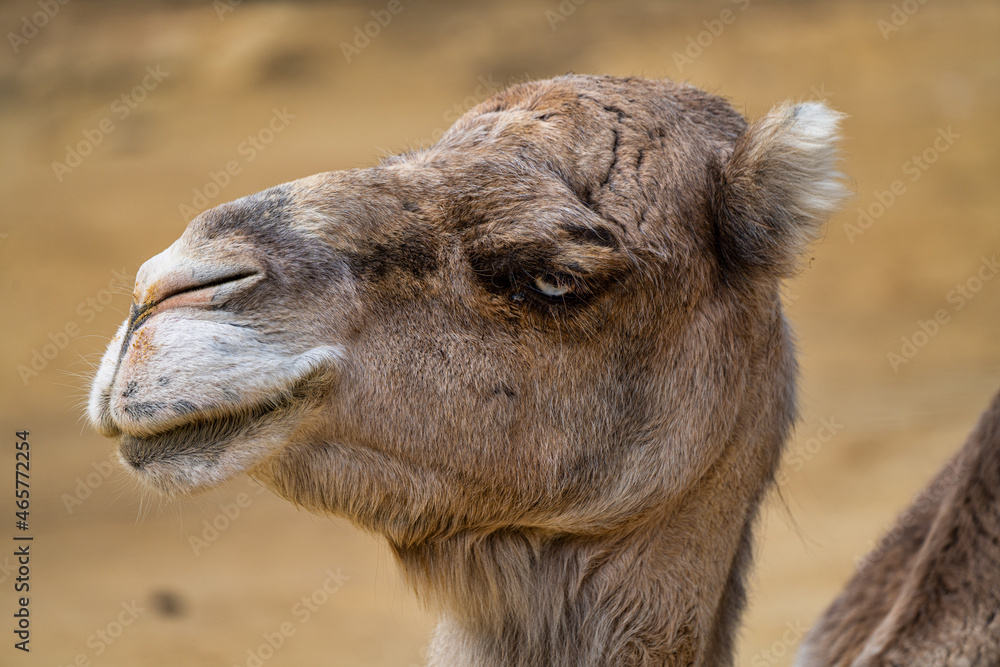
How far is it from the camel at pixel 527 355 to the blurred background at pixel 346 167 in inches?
207

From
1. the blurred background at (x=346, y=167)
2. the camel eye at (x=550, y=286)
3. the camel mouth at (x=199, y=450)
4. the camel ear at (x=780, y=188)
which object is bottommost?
the blurred background at (x=346, y=167)

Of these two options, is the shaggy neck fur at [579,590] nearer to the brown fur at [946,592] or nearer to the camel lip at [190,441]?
the brown fur at [946,592]

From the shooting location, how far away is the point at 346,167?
1444cm

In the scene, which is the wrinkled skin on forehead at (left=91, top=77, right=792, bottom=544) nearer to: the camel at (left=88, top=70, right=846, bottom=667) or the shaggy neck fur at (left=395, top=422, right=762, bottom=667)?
the camel at (left=88, top=70, right=846, bottom=667)

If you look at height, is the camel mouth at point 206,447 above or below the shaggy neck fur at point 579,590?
above

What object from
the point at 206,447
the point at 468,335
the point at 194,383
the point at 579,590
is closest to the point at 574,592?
the point at 579,590

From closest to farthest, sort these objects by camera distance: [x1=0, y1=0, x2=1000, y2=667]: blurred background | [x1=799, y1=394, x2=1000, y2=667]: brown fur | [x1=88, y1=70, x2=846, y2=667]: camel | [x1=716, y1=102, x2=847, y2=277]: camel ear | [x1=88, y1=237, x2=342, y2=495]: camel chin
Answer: [x1=88, y1=237, x2=342, y2=495]: camel chin < [x1=88, y1=70, x2=846, y2=667]: camel < [x1=799, y1=394, x2=1000, y2=667]: brown fur < [x1=716, y1=102, x2=847, y2=277]: camel ear < [x1=0, y1=0, x2=1000, y2=667]: blurred background

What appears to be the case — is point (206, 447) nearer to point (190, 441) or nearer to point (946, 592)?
point (190, 441)

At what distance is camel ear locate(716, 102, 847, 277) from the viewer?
9.50 ft

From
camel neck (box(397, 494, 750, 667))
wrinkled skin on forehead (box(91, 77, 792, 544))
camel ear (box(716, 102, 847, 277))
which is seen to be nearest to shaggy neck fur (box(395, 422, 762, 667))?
camel neck (box(397, 494, 750, 667))

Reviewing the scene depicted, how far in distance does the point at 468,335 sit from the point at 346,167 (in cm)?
1212

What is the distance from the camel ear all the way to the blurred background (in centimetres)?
541

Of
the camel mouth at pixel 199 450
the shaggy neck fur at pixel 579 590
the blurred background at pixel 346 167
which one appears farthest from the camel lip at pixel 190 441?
the blurred background at pixel 346 167

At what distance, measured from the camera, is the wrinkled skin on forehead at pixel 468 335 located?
7.92 feet
